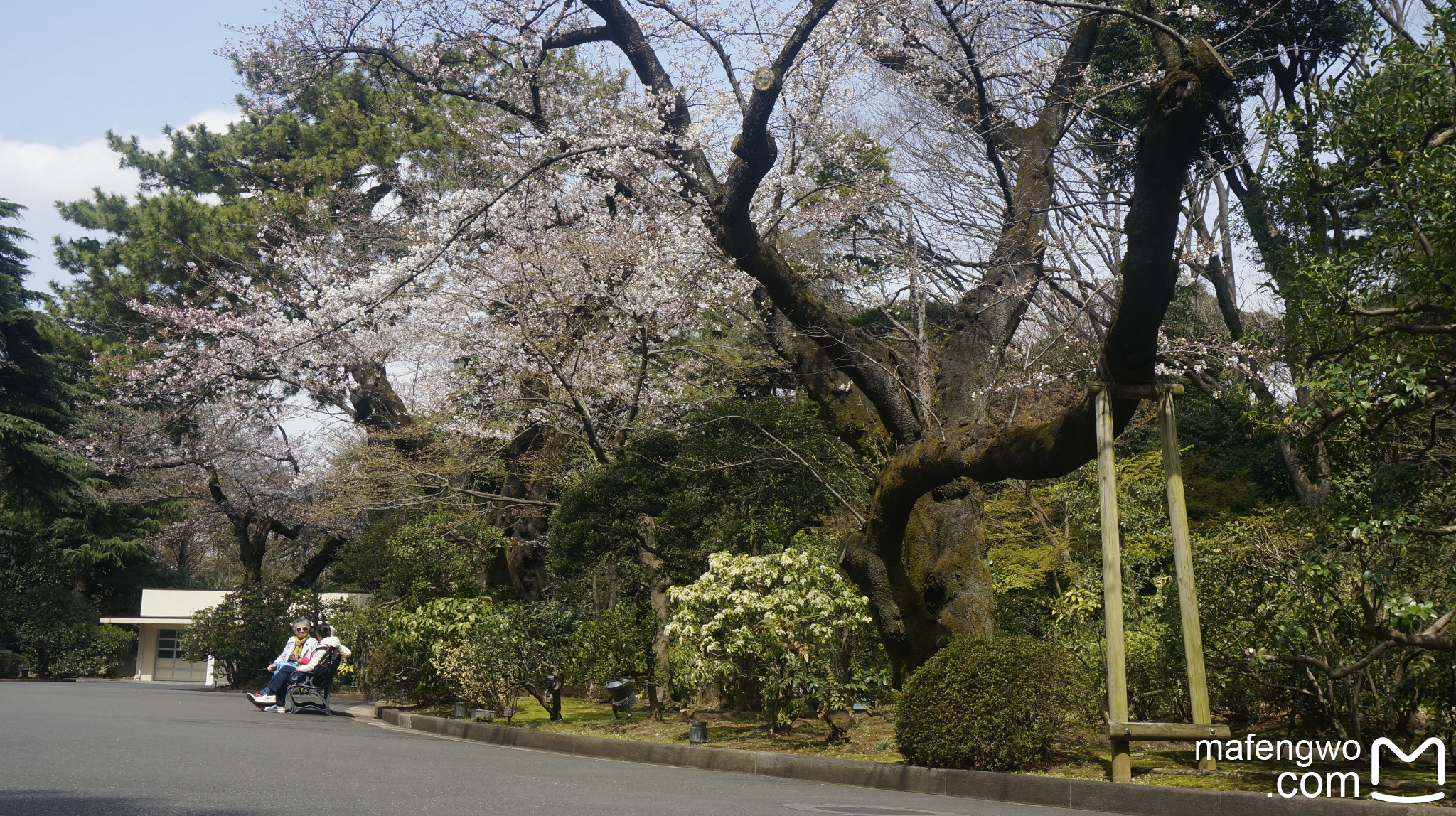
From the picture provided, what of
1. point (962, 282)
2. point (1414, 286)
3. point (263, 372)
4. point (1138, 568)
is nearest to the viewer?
point (1414, 286)

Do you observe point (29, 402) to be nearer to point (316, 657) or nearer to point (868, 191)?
point (316, 657)

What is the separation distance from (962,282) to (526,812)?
1104 centimetres

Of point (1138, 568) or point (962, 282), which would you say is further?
point (1138, 568)

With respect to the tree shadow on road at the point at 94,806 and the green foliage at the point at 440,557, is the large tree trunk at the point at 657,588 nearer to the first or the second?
the green foliage at the point at 440,557

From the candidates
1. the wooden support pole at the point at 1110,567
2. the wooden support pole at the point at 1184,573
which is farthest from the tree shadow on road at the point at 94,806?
the wooden support pole at the point at 1184,573

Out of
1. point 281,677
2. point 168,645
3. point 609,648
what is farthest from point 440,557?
point 168,645

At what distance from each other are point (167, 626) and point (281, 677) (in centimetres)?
2698

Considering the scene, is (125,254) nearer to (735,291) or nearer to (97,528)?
(97,528)

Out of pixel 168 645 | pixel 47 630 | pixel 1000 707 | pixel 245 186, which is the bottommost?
pixel 168 645

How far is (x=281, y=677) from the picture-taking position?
14.4 m

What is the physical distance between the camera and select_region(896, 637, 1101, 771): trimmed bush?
7.87 m

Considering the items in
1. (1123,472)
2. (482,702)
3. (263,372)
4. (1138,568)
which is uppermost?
(263,372)

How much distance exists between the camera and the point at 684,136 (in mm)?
12273

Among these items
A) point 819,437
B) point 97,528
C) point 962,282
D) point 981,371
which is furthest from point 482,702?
point 97,528
